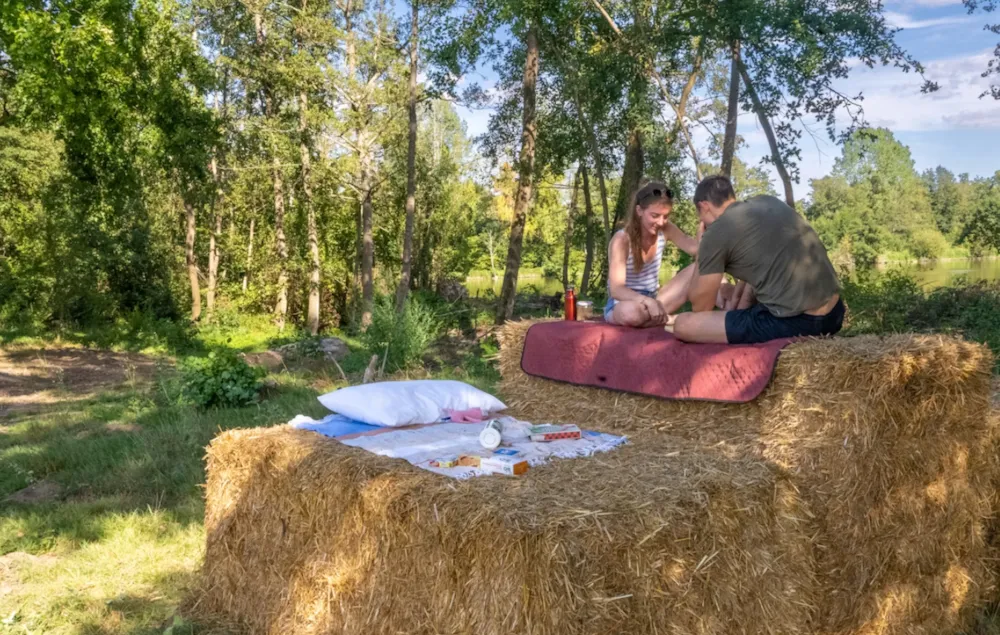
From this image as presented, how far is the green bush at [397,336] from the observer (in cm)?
895

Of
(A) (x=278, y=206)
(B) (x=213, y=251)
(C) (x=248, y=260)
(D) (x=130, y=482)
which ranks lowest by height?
(D) (x=130, y=482)

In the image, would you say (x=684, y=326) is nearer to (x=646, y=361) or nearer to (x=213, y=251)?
(x=646, y=361)

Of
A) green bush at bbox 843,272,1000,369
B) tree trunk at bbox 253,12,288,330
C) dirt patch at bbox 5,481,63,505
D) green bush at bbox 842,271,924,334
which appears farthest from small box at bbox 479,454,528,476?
tree trunk at bbox 253,12,288,330

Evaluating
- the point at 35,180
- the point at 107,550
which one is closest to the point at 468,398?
the point at 107,550

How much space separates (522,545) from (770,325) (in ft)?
5.88

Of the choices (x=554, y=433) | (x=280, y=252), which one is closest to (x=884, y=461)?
(x=554, y=433)

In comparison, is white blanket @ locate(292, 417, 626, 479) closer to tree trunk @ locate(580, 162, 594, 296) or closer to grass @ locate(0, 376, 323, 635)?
grass @ locate(0, 376, 323, 635)

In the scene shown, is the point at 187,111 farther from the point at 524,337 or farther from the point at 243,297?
the point at 524,337

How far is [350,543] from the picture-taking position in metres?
2.50

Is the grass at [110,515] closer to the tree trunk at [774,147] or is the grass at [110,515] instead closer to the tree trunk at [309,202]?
the tree trunk at [774,147]

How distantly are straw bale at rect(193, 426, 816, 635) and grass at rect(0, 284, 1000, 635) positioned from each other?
2.40 feet

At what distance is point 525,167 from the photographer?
12.8 metres

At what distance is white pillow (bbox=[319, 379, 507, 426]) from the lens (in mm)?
3396

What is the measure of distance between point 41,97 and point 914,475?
10930 millimetres
